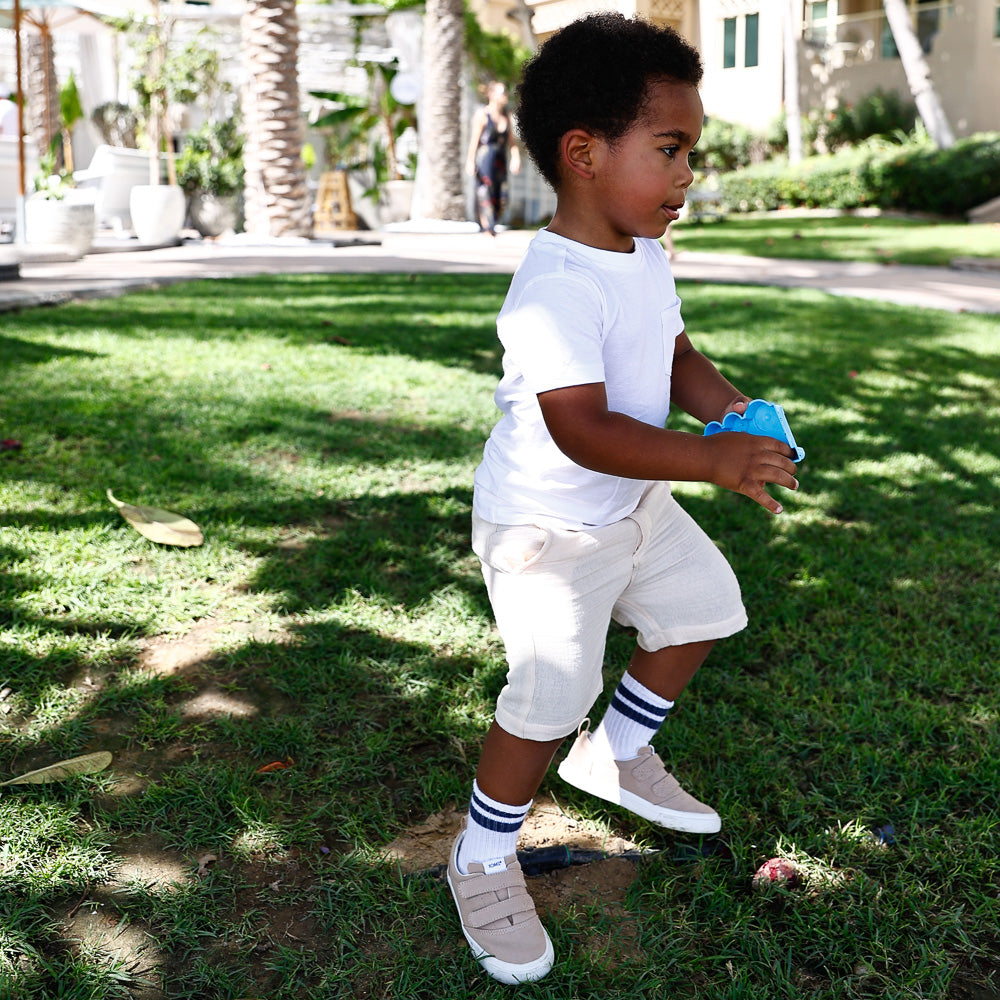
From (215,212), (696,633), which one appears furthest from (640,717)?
(215,212)

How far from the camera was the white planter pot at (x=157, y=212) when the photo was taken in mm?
13148

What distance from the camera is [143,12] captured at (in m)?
13.6

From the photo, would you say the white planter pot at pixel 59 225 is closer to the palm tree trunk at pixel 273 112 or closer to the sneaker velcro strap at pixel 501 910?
the palm tree trunk at pixel 273 112

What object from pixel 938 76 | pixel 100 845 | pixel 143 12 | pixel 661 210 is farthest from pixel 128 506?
pixel 938 76

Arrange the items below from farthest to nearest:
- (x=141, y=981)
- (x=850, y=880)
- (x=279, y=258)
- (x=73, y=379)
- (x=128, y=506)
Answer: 1. (x=279, y=258)
2. (x=73, y=379)
3. (x=128, y=506)
4. (x=850, y=880)
5. (x=141, y=981)

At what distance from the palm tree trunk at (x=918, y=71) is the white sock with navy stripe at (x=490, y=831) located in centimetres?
2078

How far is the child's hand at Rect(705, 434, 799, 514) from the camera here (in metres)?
1.62

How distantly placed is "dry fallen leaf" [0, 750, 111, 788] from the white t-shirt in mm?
1053

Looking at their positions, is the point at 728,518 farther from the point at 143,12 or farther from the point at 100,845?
the point at 143,12

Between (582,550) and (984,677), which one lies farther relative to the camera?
(984,677)

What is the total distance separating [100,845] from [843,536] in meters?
2.71

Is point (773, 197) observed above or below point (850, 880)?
above

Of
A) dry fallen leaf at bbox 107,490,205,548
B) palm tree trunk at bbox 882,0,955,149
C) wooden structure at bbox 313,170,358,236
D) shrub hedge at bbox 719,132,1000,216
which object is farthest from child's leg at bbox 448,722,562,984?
palm tree trunk at bbox 882,0,955,149

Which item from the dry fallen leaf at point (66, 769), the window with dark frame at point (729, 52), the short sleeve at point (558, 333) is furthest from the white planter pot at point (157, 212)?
the window with dark frame at point (729, 52)
